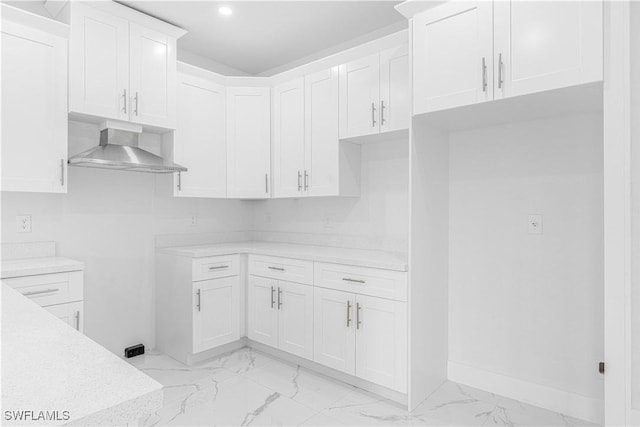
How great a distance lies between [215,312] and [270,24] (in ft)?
7.88

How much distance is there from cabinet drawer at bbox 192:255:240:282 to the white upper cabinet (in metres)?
1.11

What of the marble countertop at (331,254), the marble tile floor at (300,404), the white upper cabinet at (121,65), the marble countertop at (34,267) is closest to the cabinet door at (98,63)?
the white upper cabinet at (121,65)

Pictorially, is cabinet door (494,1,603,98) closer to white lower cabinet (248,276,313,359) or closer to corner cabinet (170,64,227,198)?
white lower cabinet (248,276,313,359)

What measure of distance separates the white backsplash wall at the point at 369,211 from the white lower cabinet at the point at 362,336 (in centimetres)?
67

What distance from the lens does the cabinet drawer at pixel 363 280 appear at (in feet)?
7.62

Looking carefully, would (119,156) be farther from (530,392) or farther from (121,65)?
(530,392)

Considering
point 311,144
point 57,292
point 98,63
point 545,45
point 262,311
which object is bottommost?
point 262,311

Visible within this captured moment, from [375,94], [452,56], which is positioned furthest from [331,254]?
[452,56]

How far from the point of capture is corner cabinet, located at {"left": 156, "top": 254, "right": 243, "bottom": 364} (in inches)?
115

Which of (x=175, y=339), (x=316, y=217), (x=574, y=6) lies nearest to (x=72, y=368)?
(x=574, y=6)

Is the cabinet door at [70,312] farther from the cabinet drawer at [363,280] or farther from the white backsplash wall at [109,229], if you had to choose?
the cabinet drawer at [363,280]

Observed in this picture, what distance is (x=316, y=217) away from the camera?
354 cm

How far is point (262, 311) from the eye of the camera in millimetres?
3123

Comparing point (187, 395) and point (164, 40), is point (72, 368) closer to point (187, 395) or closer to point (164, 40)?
point (187, 395)
